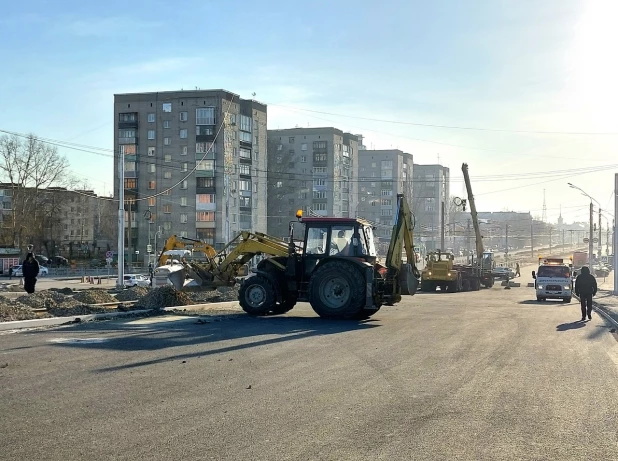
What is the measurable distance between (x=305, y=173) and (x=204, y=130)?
29.4 m

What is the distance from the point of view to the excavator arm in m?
21.6

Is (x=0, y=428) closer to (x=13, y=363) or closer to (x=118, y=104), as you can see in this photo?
(x=13, y=363)

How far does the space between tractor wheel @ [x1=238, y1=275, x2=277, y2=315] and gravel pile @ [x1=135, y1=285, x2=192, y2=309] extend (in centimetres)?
283

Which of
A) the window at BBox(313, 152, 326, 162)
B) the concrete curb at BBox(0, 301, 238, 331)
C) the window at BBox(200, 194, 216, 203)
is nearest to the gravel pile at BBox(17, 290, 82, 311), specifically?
the concrete curb at BBox(0, 301, 238, 331)

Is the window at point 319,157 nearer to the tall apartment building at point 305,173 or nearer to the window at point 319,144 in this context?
the tall apartment building at point 305,173

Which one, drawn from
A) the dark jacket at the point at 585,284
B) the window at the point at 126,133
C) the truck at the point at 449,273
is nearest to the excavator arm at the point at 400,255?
the dark jacket at the point at 585,284

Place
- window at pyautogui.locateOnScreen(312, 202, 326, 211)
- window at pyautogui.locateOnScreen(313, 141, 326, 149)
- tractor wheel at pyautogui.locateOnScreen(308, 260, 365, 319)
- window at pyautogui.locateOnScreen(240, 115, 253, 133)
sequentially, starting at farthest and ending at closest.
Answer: window at pyautogui.locateOnScreen(313, 141, 326, 149), window at pyautogui.locateOnScreen(312, 202, 326, 211), window at pyautogui.locateOnScreen(240, 115, 253, 133), tractor wheel at pyautogui.locateOnScreen(308, 260, 365, 319)

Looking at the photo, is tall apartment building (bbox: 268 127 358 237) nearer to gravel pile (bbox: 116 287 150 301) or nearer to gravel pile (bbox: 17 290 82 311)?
gravel pile (bbox: 116 287 150 301)

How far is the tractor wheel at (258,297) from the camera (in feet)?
69.8

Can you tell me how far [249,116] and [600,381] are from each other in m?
85.7

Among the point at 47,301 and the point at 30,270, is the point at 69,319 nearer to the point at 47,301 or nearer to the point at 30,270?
the point at 47,301

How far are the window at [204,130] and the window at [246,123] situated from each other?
19.5 feet

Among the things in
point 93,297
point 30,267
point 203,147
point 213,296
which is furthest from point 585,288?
point 203,147

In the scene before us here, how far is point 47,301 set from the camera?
822 inches
